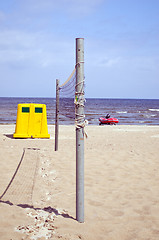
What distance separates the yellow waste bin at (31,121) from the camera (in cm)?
1045

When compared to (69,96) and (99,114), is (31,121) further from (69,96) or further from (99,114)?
(99,114)

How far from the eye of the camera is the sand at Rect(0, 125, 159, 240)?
3.03 meters

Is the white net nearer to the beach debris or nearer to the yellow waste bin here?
the beach debris

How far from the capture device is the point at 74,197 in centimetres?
417

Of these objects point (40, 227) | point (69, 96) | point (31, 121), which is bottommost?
point (40, 227)

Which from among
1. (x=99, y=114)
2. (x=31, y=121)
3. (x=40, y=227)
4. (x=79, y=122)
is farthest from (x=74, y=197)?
(x=99, y=114)

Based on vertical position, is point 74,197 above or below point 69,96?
below

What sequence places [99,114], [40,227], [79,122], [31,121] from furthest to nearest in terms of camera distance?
[99,114], [31,121], [79,122], [40,227]

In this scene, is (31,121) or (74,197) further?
(31,121)

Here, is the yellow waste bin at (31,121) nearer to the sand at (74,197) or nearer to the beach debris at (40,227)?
the sand at (74,197)

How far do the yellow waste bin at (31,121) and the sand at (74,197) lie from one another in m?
3.21

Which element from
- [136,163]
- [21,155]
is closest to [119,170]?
[136,163]

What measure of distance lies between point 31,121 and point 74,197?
6.67m

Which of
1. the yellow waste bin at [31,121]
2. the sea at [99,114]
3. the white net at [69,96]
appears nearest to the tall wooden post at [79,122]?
the white net at [69,96]
